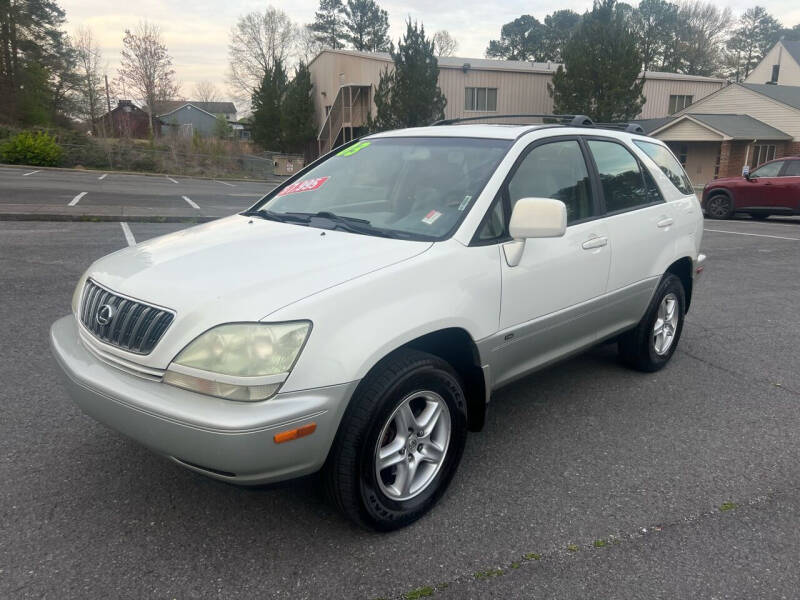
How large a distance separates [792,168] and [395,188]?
53.4 feet

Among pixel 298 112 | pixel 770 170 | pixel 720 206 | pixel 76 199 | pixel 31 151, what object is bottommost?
pixel 720 206

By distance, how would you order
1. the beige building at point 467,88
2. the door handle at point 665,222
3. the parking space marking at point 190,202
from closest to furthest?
the door handle at point 665,222 → the parking space marking at point 190,202 → the beige building at point 467,88

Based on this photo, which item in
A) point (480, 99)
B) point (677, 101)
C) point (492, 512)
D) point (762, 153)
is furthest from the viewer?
point (677, 101)

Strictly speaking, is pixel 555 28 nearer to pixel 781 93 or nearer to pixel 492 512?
pixel 781 93

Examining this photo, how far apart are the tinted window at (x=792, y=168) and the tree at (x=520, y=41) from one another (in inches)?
2319

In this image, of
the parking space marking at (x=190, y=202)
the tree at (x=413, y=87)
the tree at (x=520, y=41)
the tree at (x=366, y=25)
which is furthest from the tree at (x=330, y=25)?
the parking space marking at (x=190, y=202)

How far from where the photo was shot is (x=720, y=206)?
56.4ft

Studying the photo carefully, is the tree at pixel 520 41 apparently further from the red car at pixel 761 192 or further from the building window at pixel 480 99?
the red car at pixel 761 192

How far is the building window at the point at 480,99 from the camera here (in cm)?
3553

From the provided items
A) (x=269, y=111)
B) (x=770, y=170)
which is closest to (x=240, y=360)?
(x=770, y=170)

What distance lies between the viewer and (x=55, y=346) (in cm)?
288

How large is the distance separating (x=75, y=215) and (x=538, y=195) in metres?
10.2

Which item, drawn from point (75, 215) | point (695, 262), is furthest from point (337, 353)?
point (75, 215)

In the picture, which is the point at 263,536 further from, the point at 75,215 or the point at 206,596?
the point at 75,215
